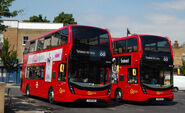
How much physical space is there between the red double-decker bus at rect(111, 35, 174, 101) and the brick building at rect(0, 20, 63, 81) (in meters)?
29.1

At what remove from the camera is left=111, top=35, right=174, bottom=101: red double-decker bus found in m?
16.7

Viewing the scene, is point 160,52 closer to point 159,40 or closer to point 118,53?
point 159,40

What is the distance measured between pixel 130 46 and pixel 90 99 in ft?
16.8

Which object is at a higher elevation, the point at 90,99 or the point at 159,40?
the point at 159,40

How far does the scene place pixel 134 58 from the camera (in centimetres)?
1741

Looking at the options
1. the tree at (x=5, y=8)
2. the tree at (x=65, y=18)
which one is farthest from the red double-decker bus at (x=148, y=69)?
the tree at (x=65, y=18)

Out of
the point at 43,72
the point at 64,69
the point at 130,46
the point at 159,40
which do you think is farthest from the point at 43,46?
the point at 159,40

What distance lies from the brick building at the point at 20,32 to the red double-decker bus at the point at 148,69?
95.4ft

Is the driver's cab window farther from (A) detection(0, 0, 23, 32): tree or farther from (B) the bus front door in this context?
(A) detection(0, 0, 23, 32): tree

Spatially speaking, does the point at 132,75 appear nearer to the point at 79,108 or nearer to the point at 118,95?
the point at 118,95

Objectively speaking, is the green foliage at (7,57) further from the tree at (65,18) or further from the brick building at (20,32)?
the tree at (65,18)

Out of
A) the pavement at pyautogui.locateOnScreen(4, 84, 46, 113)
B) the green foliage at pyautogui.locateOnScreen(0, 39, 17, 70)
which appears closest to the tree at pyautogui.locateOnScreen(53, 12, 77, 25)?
the green foliage at pyautogui.locateOnScreen(0, 39, 17, 70)

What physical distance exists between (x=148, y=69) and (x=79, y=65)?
4.67 metres

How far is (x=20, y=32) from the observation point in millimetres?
44781
